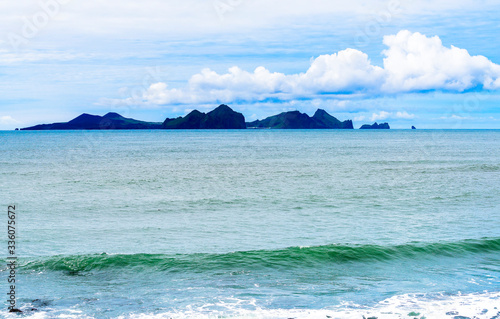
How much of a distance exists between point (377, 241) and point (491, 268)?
16.7 ft

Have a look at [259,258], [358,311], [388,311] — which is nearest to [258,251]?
[259,258]

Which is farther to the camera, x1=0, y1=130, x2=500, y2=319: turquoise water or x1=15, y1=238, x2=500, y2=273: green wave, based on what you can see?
x1=15, y1=238, x2=500, y2=273: green wave

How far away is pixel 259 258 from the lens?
754 inches

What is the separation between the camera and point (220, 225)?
25469 millimetres

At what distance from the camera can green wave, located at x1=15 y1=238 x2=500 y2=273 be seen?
1834 centimetres

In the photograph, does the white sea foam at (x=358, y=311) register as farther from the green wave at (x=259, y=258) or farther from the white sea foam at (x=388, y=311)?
the green wave at (x=259, y=258)

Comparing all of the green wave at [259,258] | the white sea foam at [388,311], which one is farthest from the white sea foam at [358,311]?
the green wave at [259,258]

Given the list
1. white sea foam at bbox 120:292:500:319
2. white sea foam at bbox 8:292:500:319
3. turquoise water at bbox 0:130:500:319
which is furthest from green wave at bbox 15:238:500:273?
white sea foam at bbox 120:292:500:319

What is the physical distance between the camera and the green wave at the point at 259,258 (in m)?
18.3

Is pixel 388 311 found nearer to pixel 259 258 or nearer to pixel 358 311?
pixel 358 311

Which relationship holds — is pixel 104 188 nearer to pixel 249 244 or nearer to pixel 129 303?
pixel 249 244

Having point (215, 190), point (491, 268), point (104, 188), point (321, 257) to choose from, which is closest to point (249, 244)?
point (321, 257)

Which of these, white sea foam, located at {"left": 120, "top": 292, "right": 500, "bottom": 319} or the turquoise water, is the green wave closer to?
the turquoise water

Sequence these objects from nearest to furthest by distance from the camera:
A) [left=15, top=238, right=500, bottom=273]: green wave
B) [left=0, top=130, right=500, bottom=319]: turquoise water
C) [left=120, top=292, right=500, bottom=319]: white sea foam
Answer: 1. [left=120, top=292, right=500, bottom=319]: white sea foam
2. [left=0, top=130, right=500, bottom=319]: turquoise water
3. [left=15, top=238, right=500, bottom=273]: green wave
